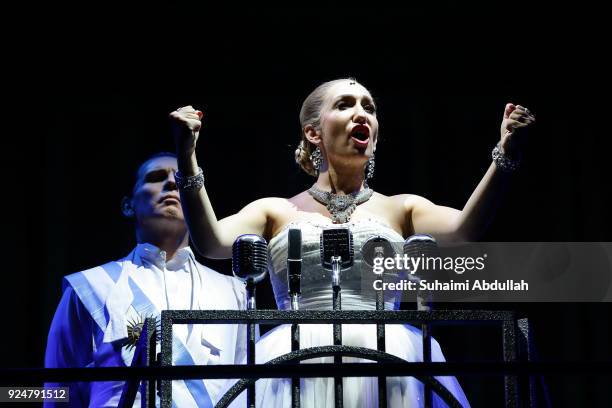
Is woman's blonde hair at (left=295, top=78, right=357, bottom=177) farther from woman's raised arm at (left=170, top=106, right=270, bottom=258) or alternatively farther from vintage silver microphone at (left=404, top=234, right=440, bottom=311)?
vintage silver microphone at (left=404, top=234, right=440, bottom=311)

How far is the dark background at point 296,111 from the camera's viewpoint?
3621mm

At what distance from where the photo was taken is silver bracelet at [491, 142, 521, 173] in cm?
224

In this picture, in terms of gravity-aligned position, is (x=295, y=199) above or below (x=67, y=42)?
below

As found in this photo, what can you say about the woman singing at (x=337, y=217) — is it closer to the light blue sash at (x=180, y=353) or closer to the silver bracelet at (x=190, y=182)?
the silver bracelet at (x=190, y=182)

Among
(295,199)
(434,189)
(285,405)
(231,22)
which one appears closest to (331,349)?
(285,405)

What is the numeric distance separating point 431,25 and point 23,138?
1.77 m

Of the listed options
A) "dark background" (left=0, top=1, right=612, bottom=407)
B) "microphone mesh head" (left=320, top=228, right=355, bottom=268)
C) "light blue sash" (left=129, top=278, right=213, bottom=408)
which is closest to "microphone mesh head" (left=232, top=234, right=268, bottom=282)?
"microphone mesh head" (left=320, top=228, right=355, bottom=268)

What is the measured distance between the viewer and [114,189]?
12.2 ft

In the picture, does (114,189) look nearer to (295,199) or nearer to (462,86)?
(295,199)

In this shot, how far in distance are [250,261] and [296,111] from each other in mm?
1952

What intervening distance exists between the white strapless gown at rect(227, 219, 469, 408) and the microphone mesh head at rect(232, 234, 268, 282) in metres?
0.30

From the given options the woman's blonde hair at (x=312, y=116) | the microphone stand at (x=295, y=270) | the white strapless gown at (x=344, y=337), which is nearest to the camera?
the microphone stand at (x=295, y=270)

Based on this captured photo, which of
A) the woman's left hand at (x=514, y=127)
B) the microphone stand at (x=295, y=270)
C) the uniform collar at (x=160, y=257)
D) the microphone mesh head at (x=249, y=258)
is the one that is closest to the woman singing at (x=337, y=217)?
the woman's left hand at (x=514, y=127)

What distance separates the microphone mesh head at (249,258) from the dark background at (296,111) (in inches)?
69.6
